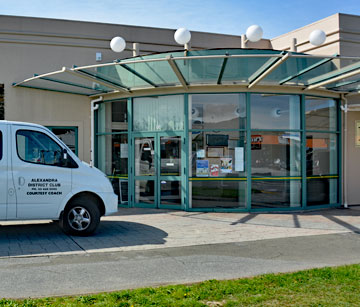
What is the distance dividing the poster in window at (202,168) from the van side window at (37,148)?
420 centimetres

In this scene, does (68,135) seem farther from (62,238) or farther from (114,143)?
(62,238)

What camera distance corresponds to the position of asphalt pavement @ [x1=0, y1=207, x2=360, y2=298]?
536 centimetres

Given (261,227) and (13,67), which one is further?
(13,67)

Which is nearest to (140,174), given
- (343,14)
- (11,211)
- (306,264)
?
(11,211)

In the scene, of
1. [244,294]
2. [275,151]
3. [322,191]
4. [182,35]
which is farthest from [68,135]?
[244,294]

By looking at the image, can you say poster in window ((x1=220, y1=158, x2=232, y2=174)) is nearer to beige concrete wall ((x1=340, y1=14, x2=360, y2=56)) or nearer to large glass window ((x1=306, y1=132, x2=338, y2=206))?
large glass window ((x1=306, y1=132, x2=338, y2=206))

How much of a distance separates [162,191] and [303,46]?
666 cm

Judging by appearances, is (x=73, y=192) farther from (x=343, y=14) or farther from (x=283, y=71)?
(x=343, y=14)

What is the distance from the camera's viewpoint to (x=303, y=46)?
44.5 ft

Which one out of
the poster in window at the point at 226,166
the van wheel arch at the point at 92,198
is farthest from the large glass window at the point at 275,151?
the van wheel arch at the point at 92,198

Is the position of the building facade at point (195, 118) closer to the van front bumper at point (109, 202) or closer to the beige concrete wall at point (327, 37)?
the beige concrete wall at point (327, 37)

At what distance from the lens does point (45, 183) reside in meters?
7.72

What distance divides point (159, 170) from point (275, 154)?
10.4 feet

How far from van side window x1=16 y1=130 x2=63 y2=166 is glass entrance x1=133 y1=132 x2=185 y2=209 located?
3.94 meters
